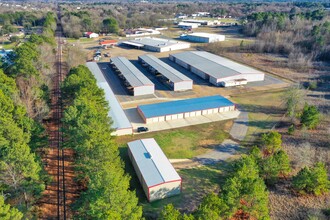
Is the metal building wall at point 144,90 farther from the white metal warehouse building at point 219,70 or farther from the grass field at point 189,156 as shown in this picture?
the grass field at point 189,156

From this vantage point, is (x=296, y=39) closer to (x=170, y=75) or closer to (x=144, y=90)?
(x=170, y=75)

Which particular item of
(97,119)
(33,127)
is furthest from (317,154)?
(33,127)

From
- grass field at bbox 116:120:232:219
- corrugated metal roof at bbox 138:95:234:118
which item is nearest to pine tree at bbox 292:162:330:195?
grass field at bbox 116:120:232:219

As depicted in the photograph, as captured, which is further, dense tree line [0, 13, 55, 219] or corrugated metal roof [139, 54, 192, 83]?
corrugated metal roof [139, 54, 192, 83]

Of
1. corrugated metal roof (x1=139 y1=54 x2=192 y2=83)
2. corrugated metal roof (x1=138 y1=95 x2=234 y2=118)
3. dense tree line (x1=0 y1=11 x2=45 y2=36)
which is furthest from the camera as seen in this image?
dense tree line (x1=0 y1=11 x2=45 y2=36)

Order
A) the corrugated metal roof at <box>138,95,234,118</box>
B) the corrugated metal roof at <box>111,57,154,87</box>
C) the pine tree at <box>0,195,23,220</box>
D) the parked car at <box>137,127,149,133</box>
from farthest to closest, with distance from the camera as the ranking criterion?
the corrugated metal roof at <box>111,57,154,87</box> → the corrugated metal roof at <box>138,95,234,118</box> → the parked car at <box>137,127,149,133</box> → the pine tree at <box>0,195,23,220</box>

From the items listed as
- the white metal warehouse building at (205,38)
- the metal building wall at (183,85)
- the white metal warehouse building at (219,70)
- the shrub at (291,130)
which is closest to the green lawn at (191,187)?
the shrub at (291,130)

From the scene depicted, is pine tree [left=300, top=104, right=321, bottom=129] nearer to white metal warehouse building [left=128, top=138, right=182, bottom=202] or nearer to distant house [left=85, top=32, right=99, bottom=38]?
white metal warehouse building [left=128, top=138, right=182, bottom=202]

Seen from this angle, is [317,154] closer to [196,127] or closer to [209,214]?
[196,127]
